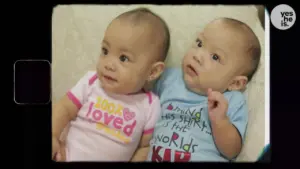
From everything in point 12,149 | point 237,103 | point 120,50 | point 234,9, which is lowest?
point 12,149

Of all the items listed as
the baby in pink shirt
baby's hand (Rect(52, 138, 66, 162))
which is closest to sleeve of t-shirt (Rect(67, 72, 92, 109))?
the baby in pink shirt

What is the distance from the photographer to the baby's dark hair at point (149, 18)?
104cm

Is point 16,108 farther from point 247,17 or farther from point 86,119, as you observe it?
point 247,17

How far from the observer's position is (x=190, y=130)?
106 centimetres

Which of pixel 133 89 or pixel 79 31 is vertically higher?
pixel 79 31

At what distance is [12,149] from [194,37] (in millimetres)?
527

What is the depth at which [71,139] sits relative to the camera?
1066 mm

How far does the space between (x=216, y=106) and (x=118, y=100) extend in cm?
24

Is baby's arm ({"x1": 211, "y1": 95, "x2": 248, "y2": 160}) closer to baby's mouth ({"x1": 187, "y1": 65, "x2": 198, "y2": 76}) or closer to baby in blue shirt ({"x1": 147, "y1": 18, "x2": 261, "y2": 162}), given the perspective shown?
baby in blue shirt ({"x1": 147, "y1": 18, "x2": 261, "y2": 162})

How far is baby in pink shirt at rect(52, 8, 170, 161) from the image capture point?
1.04m

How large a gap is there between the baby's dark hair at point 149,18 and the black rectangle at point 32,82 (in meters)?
0.23

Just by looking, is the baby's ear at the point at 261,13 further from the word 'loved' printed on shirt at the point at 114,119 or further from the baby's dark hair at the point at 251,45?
the word 'loved' printed on shirt at the point at 114,119

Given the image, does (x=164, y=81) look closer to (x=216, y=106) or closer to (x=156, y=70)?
(x=156, y=70)

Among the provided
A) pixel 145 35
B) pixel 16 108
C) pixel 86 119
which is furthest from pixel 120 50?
pixel 16 108
